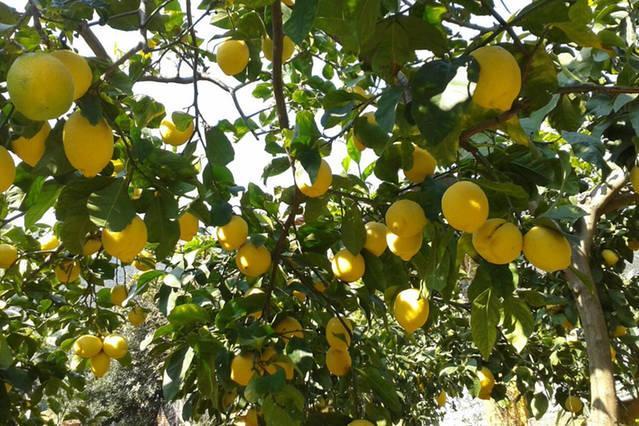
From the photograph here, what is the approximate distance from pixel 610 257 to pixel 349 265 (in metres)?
2.25

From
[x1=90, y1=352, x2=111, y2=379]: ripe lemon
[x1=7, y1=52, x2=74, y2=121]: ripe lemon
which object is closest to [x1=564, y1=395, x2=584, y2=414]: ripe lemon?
[x1=90, y1=352, x2=111, y2=379]: ripe lemon

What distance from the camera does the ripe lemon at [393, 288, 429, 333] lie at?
1303 millimetres

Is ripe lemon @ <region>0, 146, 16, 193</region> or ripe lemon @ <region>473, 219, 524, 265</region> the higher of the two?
ripe lemon @ <region>473, 219, 524, 265</region>

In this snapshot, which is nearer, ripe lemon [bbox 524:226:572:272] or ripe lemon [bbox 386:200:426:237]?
ripe lemon [bbox 524:226:572:272]

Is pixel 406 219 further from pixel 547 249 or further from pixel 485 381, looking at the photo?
pixel 485 381

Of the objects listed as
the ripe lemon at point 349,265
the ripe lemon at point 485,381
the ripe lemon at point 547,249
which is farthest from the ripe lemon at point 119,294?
the ripe lemon at point 485,381

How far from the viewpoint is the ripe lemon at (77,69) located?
90 cm

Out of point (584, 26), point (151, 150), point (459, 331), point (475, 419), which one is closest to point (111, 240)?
point (151, 150)

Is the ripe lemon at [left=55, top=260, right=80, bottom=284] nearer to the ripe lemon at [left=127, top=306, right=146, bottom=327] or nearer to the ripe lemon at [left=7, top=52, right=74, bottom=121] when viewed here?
the ripe lemon at [left=127, top=306, right=146, bottom=327]

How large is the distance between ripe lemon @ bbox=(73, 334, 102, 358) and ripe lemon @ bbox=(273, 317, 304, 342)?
3.05 feet

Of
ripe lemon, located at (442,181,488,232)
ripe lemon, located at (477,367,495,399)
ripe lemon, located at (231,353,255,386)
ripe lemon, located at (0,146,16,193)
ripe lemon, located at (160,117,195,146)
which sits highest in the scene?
ripe lemon, located at (160,117,195,146)

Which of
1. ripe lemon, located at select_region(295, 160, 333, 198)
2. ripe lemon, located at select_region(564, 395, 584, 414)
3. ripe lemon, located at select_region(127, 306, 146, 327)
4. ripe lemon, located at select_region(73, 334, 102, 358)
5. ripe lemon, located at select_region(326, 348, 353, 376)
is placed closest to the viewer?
ripe lemon, located at select_region(295, 160, 333, 198)

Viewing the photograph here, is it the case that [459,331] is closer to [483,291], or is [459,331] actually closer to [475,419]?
[483,291]

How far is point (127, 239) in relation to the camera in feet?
3.56
